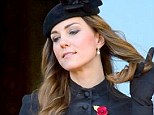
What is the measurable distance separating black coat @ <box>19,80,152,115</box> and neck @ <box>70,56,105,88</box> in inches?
0.8

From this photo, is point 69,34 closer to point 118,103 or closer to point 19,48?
point 118,103

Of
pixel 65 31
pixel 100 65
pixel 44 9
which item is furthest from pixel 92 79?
pixel 44 9

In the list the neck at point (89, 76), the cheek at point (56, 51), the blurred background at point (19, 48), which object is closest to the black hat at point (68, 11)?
the cheek at point (56, 51)

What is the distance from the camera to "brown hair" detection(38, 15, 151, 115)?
260 cm

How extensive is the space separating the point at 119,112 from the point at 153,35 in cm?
103

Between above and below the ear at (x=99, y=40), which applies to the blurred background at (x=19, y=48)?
below

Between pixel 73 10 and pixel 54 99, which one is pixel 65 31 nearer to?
pixel 73 10

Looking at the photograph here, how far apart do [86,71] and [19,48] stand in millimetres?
2688

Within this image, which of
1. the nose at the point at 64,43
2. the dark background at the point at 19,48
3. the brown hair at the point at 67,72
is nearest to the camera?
the nose at the point at 64,43

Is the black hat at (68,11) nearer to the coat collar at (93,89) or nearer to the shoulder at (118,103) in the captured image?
the coat collar at (93,89)

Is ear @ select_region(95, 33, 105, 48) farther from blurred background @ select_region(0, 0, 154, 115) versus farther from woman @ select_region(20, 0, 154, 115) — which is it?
blurred background @ select_region(0, 0, 154, 115)

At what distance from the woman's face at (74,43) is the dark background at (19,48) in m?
2.40

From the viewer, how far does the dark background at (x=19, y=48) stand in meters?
5.06

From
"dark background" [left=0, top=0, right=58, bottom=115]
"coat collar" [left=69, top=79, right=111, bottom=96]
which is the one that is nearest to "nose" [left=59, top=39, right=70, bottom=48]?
"coat collar" [left=69, top=79, right=111, bottom=96]
